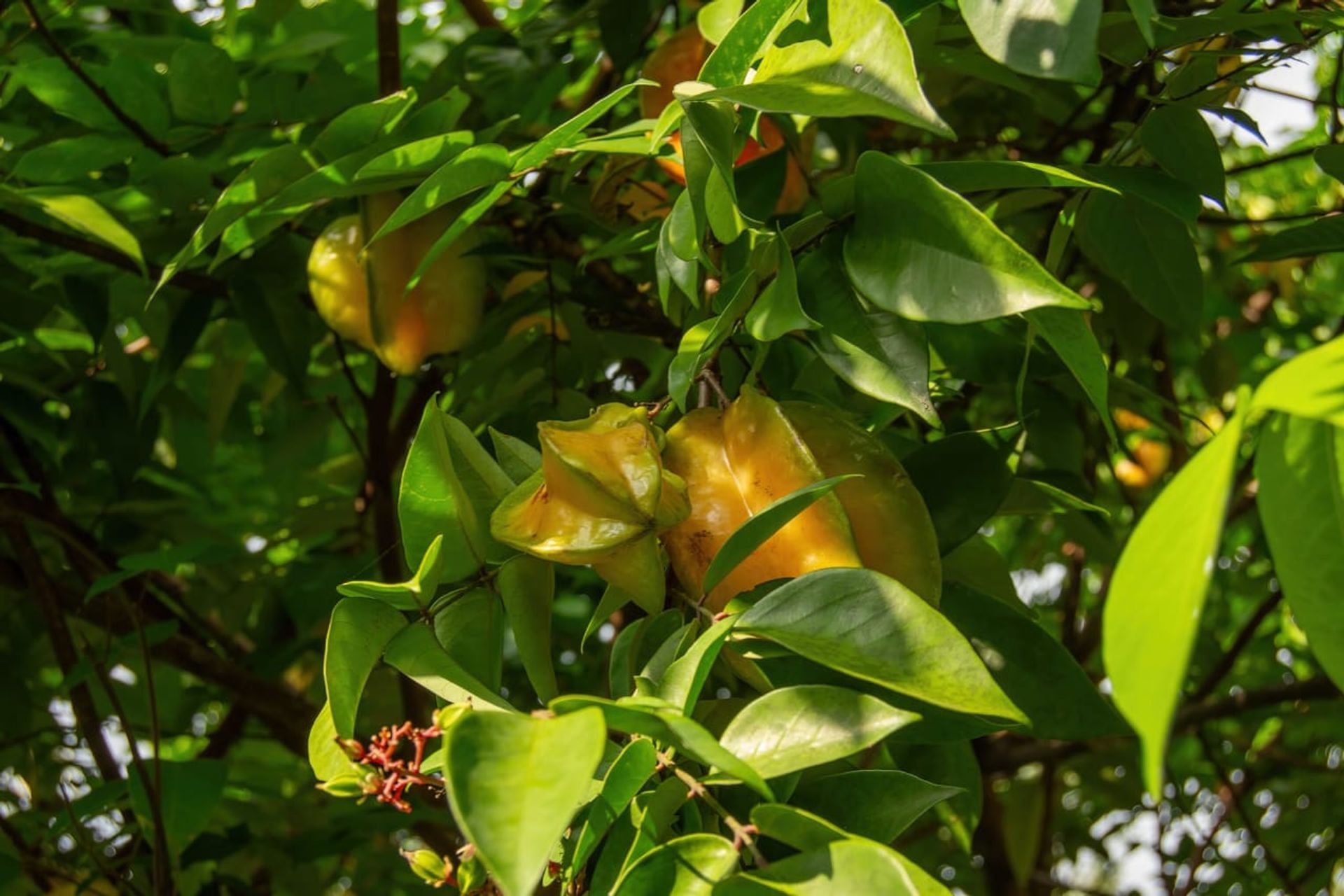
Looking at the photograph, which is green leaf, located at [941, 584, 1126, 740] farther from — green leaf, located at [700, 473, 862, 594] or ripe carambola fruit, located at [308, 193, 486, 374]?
ripe carambola fruit, located at [308, 193, 486, 374]

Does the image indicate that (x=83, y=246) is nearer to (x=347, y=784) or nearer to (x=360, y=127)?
(x=360, y=127)

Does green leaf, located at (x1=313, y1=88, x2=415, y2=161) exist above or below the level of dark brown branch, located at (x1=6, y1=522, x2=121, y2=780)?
above

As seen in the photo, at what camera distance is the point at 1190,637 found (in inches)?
12.6

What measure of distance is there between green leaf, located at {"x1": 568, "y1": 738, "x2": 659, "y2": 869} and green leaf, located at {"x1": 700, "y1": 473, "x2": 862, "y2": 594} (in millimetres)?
83

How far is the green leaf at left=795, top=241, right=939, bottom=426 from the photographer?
59 centimetres

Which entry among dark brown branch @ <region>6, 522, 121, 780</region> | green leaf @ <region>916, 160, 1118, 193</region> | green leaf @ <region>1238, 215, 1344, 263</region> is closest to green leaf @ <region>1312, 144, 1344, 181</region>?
green leaf @ <region>1238, 215, 1344, 263</region>

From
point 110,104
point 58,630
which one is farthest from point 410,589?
point 58,630

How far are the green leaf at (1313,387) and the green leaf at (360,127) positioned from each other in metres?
0.63

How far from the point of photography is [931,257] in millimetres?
558

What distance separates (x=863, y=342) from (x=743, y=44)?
15 centimetres

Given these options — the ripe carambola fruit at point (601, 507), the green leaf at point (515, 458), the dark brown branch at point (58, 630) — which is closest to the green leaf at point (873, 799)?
the ripe carambola fruit at point (601, 507)

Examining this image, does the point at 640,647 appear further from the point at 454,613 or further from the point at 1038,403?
the point at 1038,403

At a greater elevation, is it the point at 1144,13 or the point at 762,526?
the point at 1144,13

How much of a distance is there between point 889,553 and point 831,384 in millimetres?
205
